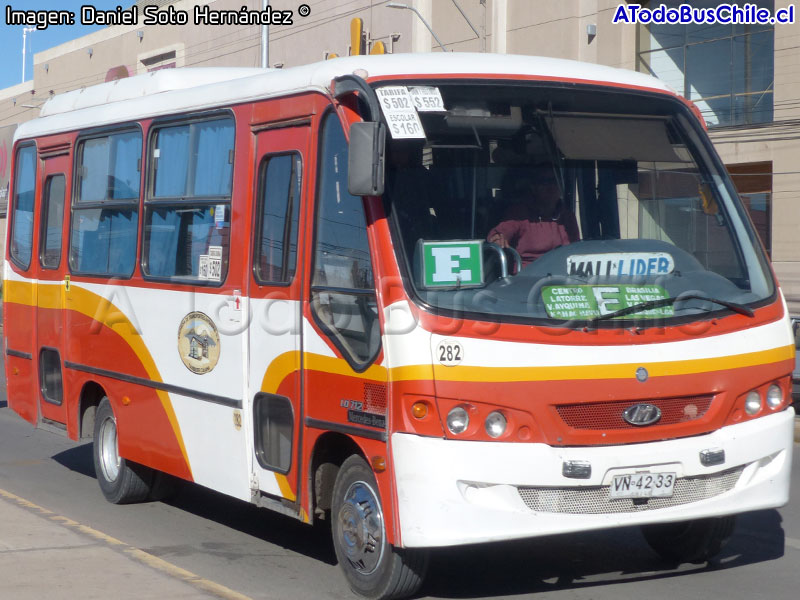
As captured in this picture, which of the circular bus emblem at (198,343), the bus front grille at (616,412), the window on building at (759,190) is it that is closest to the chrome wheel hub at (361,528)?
the bus front grille at (616,412)

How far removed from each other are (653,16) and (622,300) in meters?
25.8

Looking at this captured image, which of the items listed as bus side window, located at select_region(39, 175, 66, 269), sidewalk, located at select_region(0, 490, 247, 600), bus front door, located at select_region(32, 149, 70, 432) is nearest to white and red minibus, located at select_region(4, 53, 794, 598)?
sidewalk, located at select_region(0, 490, 247, 600)

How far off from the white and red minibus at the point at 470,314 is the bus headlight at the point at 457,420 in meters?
0.03

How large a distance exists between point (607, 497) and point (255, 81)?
125 inches

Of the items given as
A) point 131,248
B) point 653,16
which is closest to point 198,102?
point 131,248

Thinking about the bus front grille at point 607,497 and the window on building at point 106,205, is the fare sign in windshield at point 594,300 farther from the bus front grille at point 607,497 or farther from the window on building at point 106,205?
the window on building at point 106,205

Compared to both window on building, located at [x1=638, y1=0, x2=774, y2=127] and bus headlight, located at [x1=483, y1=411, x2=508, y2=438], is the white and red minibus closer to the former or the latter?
bus headlight, located at [x1=483, y1=411, x2=508, y2=438]

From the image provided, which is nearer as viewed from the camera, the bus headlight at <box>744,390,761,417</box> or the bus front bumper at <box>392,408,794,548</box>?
the bus front bumper at <box>392,408,794,548</box>

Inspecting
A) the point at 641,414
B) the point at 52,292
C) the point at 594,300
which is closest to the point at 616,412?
the point at 641,414

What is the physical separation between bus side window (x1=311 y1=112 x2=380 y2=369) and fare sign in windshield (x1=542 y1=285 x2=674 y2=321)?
0.85 meters

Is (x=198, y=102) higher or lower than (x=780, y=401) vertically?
higher

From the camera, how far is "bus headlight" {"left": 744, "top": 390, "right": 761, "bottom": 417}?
6066mm

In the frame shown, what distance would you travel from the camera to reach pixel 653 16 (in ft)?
98.9

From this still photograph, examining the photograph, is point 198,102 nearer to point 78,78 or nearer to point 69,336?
point 69,336
